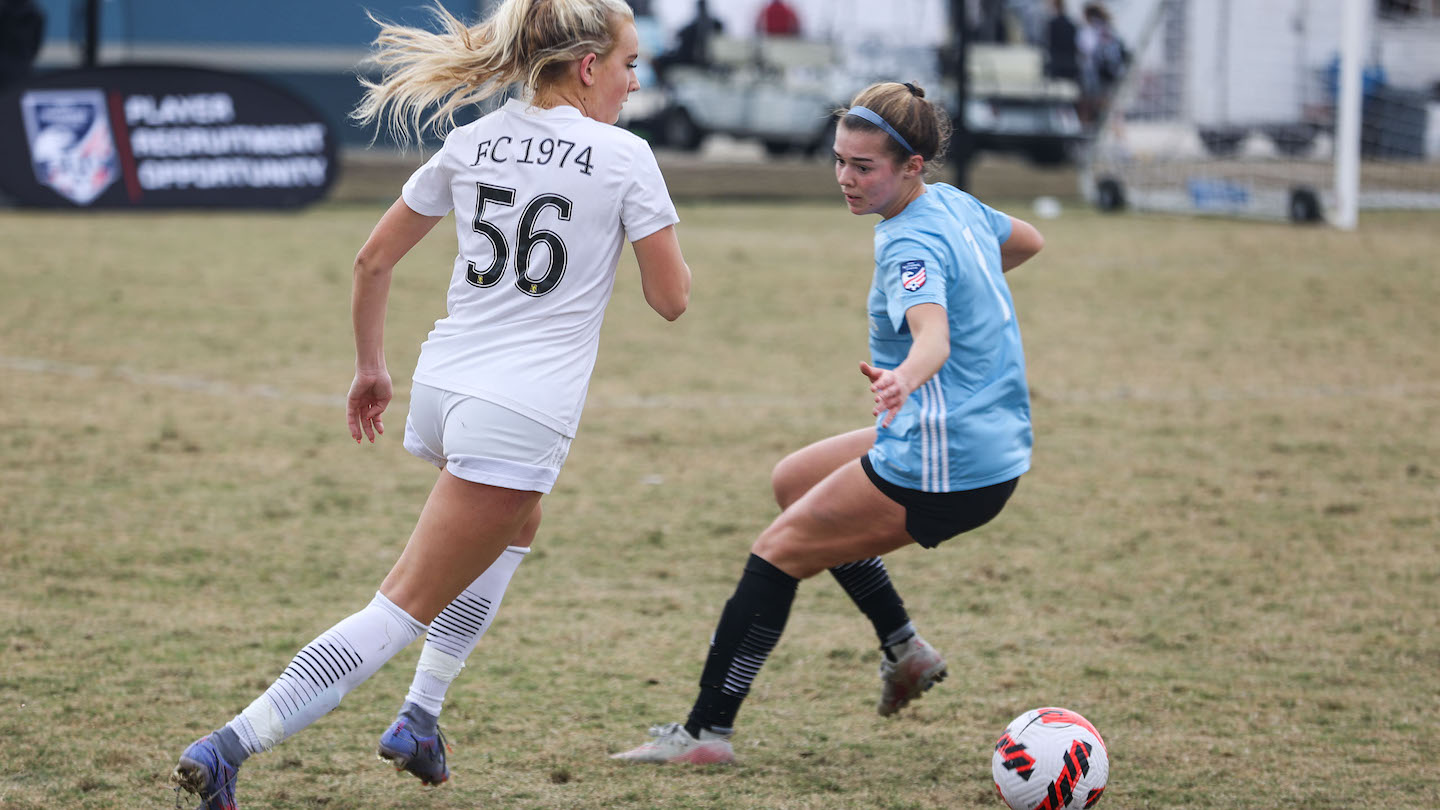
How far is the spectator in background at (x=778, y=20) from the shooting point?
26.4m

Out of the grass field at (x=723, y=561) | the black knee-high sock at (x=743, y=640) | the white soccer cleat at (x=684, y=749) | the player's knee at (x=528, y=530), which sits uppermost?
the player's knee at (x=528, y=530)

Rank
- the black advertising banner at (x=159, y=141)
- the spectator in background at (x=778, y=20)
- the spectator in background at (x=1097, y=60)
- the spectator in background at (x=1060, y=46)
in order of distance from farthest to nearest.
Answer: the spectator in background at (x=778, y=20)
the spectator in background at (x=1060, y=46)
the spectator in background at (x=1097, y=60)
the black advertising banner at (x=159, y=141)

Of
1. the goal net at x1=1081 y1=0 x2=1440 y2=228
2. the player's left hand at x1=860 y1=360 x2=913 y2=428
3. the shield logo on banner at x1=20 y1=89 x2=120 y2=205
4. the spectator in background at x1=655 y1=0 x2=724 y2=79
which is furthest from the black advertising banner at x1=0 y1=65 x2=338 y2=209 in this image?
the player's left hand at x1=860 y1=360 x2=913 y2=428

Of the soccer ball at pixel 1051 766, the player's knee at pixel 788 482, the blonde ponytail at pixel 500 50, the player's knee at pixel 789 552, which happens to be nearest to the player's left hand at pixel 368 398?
the blonde ponytail at pixel 500 50

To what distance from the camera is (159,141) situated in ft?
51.5

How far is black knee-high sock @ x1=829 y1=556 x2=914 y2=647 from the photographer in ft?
13.6

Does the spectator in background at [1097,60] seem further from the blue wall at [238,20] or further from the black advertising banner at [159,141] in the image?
the black advertising banner at [159,141]

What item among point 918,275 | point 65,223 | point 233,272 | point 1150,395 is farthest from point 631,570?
point 65,223

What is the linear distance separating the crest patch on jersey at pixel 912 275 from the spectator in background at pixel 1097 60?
19182mm

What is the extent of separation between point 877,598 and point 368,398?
4.78 feet

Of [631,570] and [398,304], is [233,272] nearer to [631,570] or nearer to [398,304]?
[398,304]

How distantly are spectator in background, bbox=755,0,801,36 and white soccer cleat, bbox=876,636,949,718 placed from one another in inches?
914

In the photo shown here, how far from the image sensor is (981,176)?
74.0 feet

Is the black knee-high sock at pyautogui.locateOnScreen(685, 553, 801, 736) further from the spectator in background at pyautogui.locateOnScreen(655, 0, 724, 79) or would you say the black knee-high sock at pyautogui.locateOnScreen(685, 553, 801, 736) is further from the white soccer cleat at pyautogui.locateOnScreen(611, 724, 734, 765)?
the spectator in background at pyautogui.locateOnScreen(655, 0, 724, 79)
